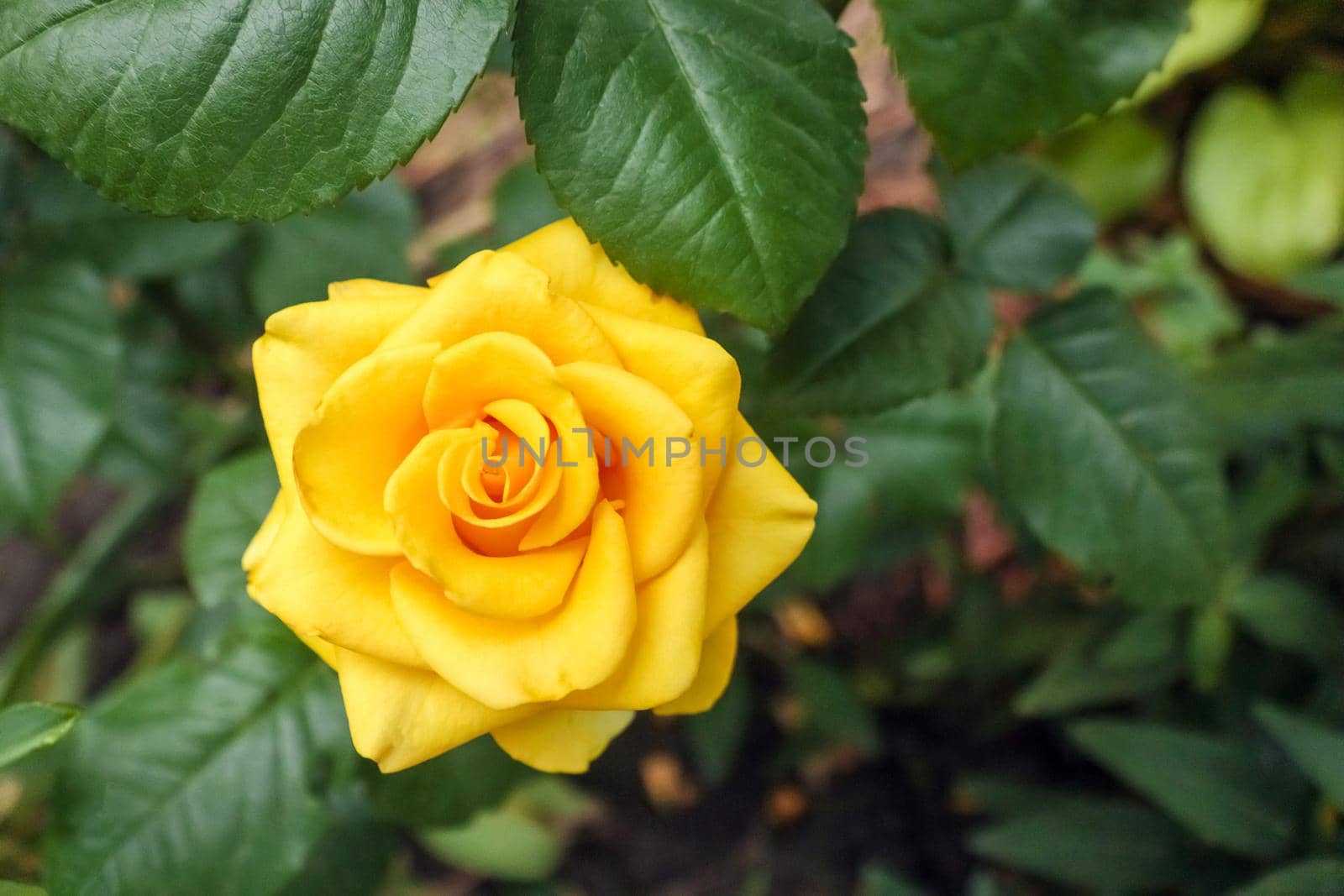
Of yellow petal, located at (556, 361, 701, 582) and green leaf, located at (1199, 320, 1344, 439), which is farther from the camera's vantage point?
green leaf, located at (1199, 320, 1344, 439)

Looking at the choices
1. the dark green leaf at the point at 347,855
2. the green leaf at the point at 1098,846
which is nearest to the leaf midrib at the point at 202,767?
the dark green leaf at the point at 347,855

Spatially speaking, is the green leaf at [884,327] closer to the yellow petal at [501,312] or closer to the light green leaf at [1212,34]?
the yellow petal at [501,312]

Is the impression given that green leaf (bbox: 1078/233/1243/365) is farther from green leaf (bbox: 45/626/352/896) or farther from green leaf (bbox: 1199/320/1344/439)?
green leaf (bbox: 45/626/352/896)

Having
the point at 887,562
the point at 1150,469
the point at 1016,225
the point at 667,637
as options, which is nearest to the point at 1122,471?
the point at 1150,469

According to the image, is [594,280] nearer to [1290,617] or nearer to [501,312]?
[501,312]

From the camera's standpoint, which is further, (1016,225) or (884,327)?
(1016,225)

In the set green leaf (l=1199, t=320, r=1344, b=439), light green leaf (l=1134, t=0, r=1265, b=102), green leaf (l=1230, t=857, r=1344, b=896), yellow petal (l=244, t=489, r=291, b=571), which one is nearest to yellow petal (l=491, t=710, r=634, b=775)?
yellow petal (l=244, t=489, r=291, b=571)
